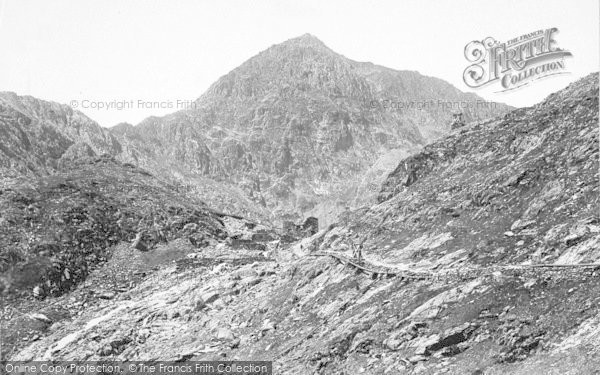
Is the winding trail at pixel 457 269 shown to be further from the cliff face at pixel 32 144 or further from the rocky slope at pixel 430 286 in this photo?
the cliff face at pixel 32 144

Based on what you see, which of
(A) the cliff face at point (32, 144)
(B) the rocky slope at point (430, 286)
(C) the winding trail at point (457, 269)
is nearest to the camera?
(B) the rocky slope at point (430, 286)

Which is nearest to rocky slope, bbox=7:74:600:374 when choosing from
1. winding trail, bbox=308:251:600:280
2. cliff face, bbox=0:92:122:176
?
winding trail, bbox=308:251:600:280

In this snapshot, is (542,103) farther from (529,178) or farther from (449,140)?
(529,178)

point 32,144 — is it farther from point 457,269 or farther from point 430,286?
A: point 430,286

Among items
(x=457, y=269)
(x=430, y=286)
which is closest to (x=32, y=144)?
(x=457, y=269)

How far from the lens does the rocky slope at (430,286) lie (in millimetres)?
19906

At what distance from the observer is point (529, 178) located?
36469 millimetres

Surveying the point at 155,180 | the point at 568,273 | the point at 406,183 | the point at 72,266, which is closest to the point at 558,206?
the point at 568,273

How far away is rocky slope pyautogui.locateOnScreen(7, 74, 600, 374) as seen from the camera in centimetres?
1991

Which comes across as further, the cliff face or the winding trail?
the cliff face

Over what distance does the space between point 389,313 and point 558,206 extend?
1232 centimetres

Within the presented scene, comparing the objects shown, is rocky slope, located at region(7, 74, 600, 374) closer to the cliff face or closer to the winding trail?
the winding trail

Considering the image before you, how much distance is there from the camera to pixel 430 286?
25469 mm

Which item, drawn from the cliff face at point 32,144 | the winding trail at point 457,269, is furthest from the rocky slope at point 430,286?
the cliff face at point 32,144
